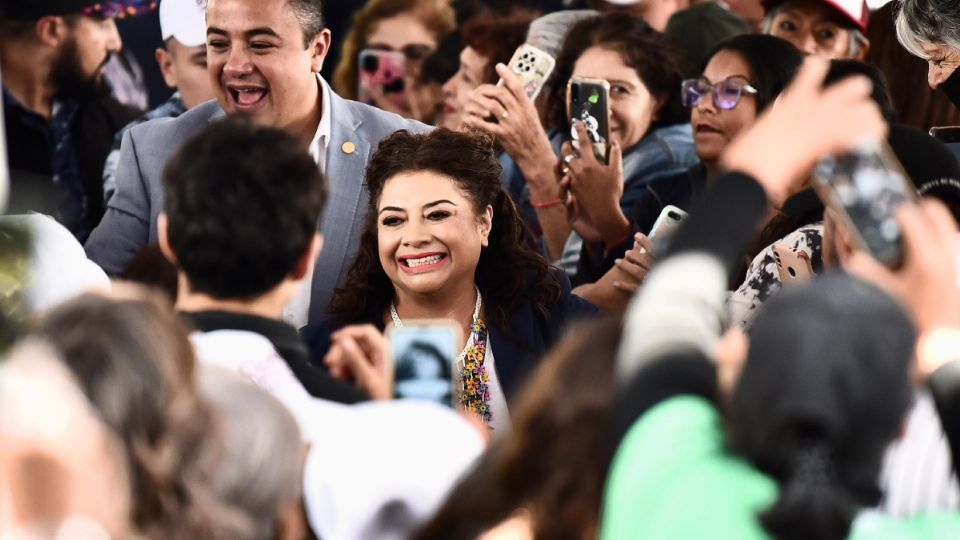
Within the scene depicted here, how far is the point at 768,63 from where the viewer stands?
14.1 feet

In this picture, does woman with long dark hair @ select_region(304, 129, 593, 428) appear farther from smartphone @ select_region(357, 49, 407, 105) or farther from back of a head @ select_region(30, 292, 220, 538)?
smartphone @ select_region(357, 49, 407, 105)

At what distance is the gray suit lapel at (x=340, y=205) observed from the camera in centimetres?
385

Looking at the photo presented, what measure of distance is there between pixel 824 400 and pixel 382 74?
4.30m

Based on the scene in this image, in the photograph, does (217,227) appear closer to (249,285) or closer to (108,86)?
(249,285)

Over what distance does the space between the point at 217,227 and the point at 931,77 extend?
200 cm

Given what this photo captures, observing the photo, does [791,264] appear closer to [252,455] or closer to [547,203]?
[547,203]

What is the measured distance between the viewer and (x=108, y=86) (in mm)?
5141

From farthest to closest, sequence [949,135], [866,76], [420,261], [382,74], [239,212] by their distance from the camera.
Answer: [382,74], [866,76], [949,135], [420,261], [239,212]

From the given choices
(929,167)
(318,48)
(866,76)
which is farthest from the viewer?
(318,48)

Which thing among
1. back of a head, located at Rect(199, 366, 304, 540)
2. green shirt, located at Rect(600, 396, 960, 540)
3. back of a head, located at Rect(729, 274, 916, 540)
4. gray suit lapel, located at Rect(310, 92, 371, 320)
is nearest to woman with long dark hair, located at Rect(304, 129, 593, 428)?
gray suit lapel, located at Rect(310, 92, 371, 320)

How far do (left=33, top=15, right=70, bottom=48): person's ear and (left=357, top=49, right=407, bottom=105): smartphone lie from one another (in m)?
1.11

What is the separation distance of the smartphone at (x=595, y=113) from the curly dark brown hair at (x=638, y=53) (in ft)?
1.06

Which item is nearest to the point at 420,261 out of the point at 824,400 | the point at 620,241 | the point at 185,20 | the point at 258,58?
the point at 258,58

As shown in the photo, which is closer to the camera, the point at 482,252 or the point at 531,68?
the point at 482,252
